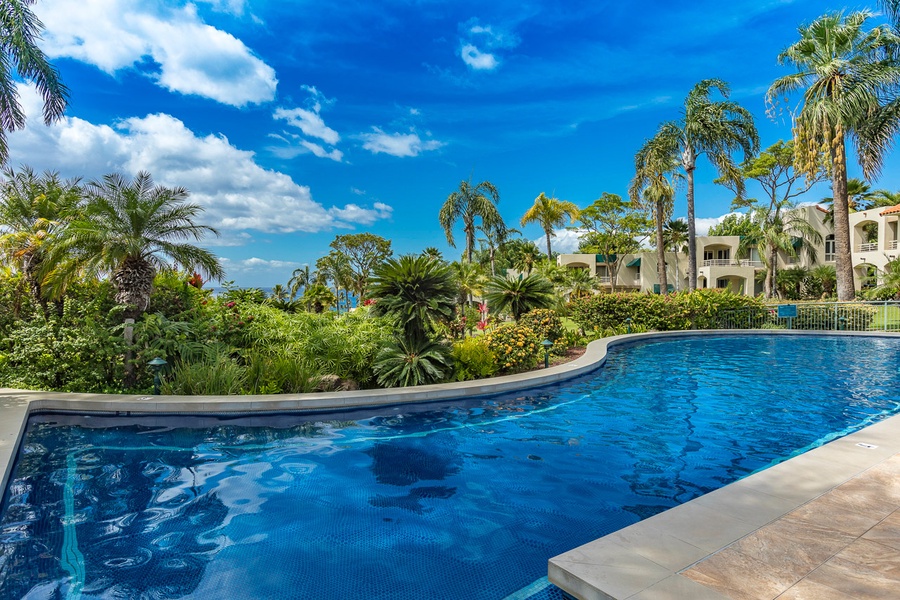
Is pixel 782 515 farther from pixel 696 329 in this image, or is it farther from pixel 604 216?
pixel 604 216

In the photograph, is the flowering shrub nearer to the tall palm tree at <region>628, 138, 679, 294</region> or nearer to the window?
the tall palm tree at <region>628, 138, 679, 294</region>

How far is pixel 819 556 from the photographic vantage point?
2863 mm

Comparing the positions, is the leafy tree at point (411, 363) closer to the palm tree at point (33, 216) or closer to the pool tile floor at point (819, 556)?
the pool tile floor at point (819, 556)

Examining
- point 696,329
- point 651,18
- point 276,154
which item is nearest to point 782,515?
point 651,18

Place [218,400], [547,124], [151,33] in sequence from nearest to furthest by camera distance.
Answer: [218,400], [151,33], [547,124]

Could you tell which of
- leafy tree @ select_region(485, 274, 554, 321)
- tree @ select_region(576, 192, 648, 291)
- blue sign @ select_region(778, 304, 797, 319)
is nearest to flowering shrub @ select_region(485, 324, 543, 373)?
leafy tree @ select_region(485, 274, 554, 321)

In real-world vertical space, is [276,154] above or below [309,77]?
below

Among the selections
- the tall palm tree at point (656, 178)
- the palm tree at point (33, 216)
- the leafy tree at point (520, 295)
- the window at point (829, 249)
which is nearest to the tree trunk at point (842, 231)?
the tall palm tree at point (656, 178)

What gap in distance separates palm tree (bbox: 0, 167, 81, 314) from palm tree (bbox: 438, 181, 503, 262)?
18.9 metres

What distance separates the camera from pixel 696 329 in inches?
745

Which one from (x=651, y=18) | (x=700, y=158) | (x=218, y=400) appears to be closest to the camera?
(x=218, y=400)

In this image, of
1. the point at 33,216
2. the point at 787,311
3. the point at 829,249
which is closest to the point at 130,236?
the point at 33,216

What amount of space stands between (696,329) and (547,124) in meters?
12.3

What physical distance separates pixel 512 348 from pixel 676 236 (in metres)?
35.8
